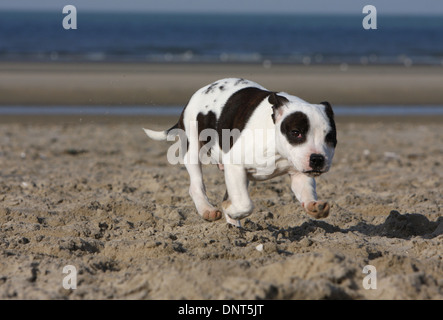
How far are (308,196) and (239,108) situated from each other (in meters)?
0.90

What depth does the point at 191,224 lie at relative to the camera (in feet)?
20.4

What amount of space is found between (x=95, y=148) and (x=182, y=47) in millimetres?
27572

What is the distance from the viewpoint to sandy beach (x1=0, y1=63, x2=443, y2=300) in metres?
4.27

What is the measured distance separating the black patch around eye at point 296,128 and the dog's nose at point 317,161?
163 mm

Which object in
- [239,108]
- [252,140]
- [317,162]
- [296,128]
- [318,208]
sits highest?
[239,108]
